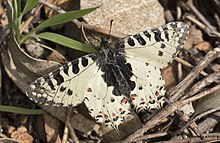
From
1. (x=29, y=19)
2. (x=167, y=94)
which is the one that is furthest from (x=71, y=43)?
(x=167, y=94)

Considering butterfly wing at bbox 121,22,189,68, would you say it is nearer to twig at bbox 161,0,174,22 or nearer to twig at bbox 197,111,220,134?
twig at bbox 197,111,220,134

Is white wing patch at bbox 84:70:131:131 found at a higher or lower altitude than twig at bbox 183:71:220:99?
higher

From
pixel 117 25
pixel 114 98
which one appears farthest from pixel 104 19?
pixel 114 98

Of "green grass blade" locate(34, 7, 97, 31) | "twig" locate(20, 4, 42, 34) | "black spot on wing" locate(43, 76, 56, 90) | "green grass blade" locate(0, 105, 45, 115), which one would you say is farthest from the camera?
"twig" locate(20, 4, 42, 34)

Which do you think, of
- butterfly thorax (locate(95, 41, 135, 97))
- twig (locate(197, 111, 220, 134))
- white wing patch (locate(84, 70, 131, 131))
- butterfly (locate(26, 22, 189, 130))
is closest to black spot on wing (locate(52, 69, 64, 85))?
butterfly (locate(26, 22, 189, 130))

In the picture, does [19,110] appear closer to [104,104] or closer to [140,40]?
[104,104]

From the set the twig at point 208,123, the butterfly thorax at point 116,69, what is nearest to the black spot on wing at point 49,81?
the butterfly thorax at point 116,69
